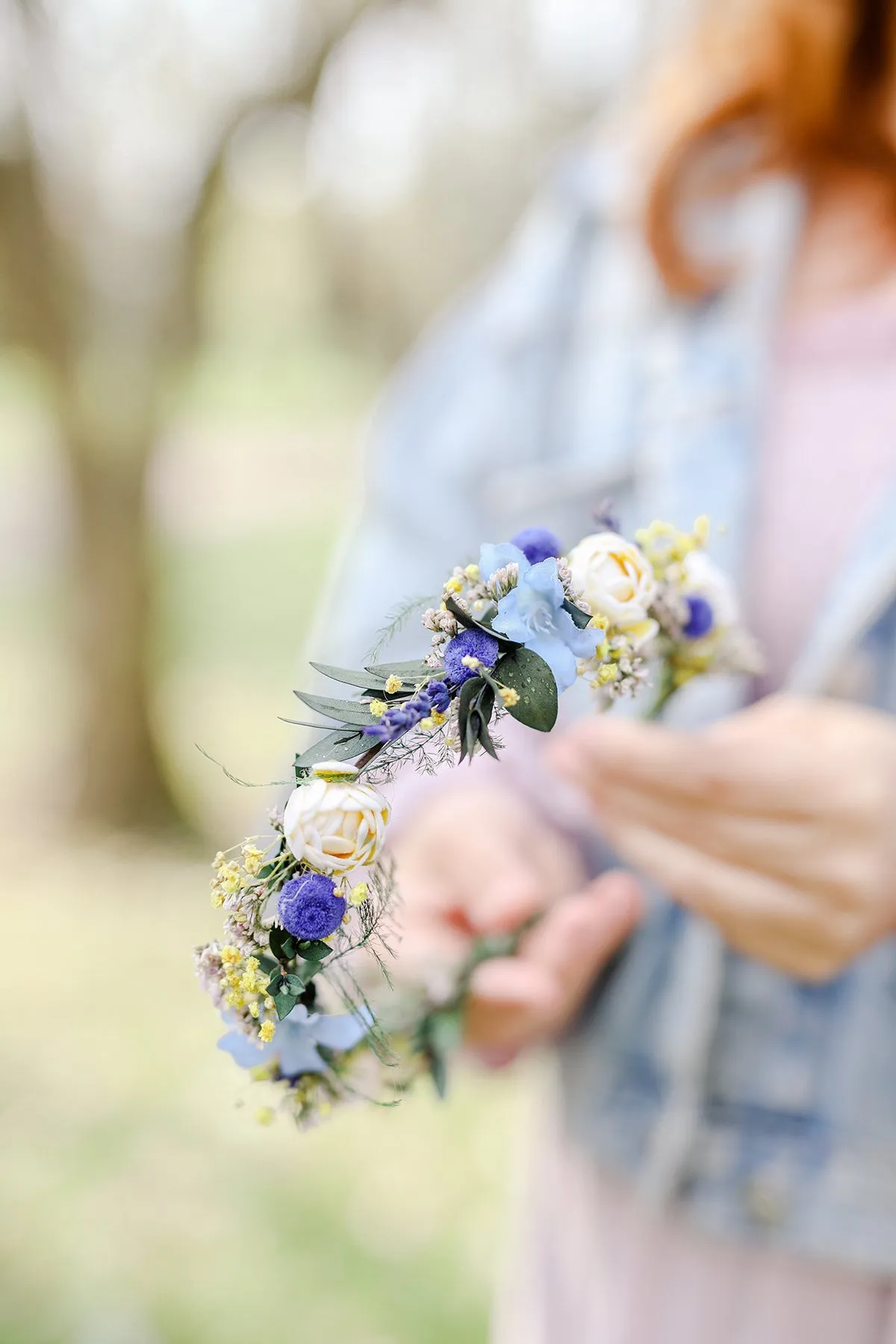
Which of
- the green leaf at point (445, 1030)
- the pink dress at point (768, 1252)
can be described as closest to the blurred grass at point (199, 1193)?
the pink dress at point (768, 1252)

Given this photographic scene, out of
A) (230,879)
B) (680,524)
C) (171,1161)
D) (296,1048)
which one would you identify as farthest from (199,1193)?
(230,879)

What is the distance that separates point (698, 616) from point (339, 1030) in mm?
293

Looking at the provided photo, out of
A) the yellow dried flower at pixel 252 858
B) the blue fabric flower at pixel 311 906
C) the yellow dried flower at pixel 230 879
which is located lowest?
the blue fabric flower at pixel 311 906

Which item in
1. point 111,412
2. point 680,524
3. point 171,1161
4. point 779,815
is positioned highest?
point 111,412

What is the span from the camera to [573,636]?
419 millimetres

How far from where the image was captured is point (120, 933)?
362cm

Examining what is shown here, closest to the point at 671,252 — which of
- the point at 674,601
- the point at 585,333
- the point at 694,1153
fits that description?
the point at 585,333

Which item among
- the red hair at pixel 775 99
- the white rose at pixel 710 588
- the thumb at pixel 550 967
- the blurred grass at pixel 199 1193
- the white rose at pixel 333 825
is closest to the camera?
the white rose at pixel 333 825

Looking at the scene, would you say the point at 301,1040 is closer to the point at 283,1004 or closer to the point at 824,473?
the point at 283,1004

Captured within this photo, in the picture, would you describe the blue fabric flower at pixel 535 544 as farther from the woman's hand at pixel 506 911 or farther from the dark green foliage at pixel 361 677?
the woman's hand at pixel 506 911

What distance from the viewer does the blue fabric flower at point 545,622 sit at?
15.9 inches

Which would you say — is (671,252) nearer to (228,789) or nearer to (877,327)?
(877,327)

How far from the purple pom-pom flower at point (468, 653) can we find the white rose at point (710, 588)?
0.21 m

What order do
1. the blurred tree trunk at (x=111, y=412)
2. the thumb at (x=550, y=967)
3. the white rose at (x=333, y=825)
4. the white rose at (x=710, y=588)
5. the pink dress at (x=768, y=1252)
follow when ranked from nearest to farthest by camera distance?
1. the white rose at (x=333, y=825)
2. the white rose at (x=710, y=588)
3. the thumb at (x=550, y=967)
4. the pink dress at (x=768, y=1252)
5. the blurred tree trunk at (x=111, y=412)
